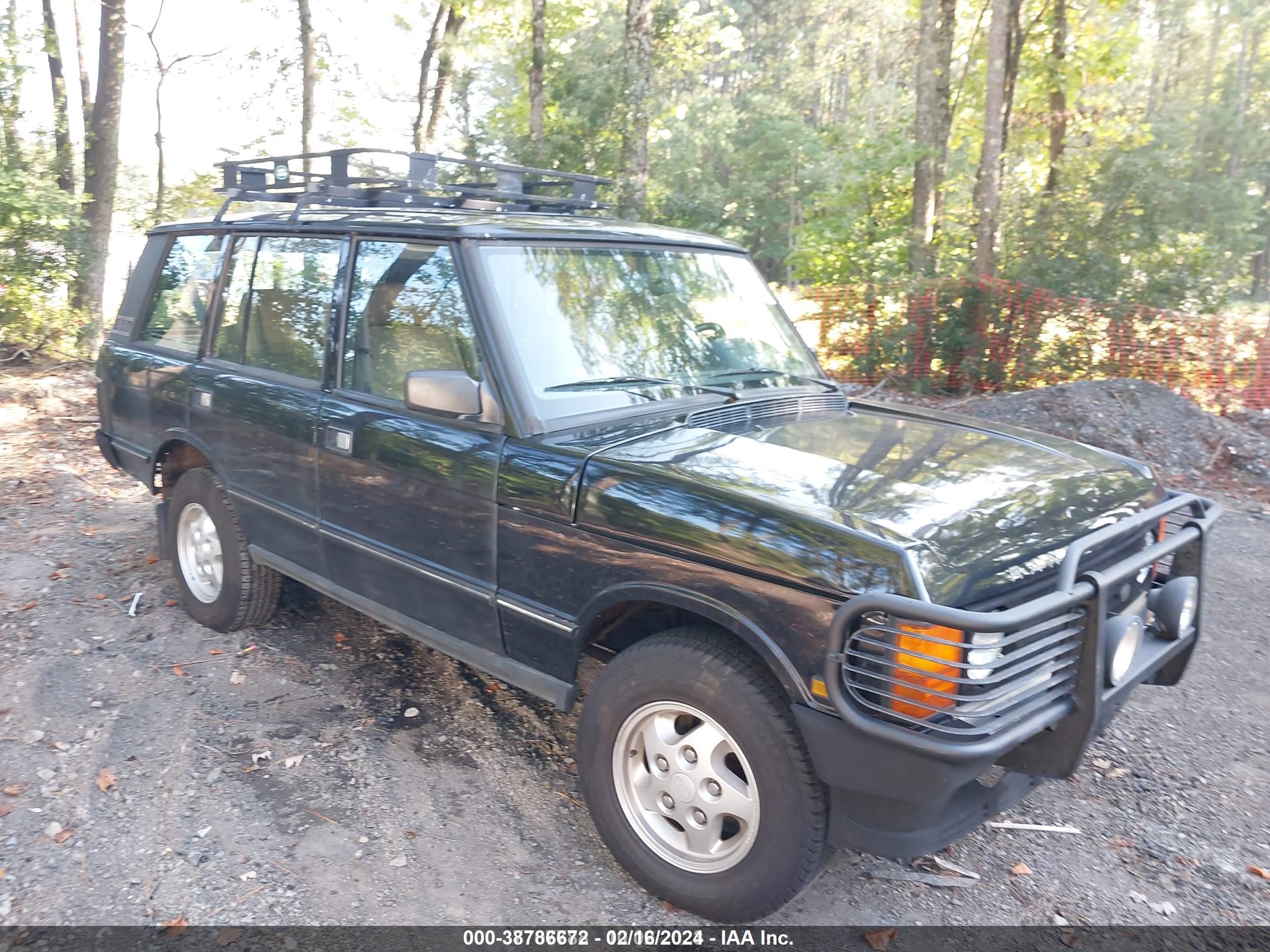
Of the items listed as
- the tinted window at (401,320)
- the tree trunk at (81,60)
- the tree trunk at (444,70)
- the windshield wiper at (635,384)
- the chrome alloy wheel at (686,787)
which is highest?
the tree trunk at (444,70)

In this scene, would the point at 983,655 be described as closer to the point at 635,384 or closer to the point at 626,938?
the point at 626,938

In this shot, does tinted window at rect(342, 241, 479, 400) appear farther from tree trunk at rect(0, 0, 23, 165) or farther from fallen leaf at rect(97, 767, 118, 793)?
tree trunk at rect(0, 0, 23, 165)

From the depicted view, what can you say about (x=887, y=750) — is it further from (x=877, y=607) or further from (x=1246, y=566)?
(x=1246, y=566)

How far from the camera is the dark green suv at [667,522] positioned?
2475 mm

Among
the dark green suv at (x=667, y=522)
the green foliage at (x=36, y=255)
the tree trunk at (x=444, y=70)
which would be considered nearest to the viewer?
the dark green suv at (x=667, y=522)

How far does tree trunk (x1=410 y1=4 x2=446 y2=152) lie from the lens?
23016 millimetres

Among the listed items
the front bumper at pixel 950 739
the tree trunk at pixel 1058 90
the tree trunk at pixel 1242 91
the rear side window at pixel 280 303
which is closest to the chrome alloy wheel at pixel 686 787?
the front bumper at pixel 950 739

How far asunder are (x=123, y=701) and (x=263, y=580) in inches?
33.2

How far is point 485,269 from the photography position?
3.48m

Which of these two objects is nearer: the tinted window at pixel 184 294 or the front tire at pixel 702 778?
the front tire at pixel 702 778

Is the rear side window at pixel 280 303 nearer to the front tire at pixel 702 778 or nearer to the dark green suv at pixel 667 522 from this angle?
the dark green suv at pixel 667 522

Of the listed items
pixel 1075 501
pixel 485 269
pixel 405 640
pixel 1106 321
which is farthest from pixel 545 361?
pixel 1106 321

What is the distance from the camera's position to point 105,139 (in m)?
13.0

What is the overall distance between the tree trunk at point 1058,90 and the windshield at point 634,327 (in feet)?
44.2
